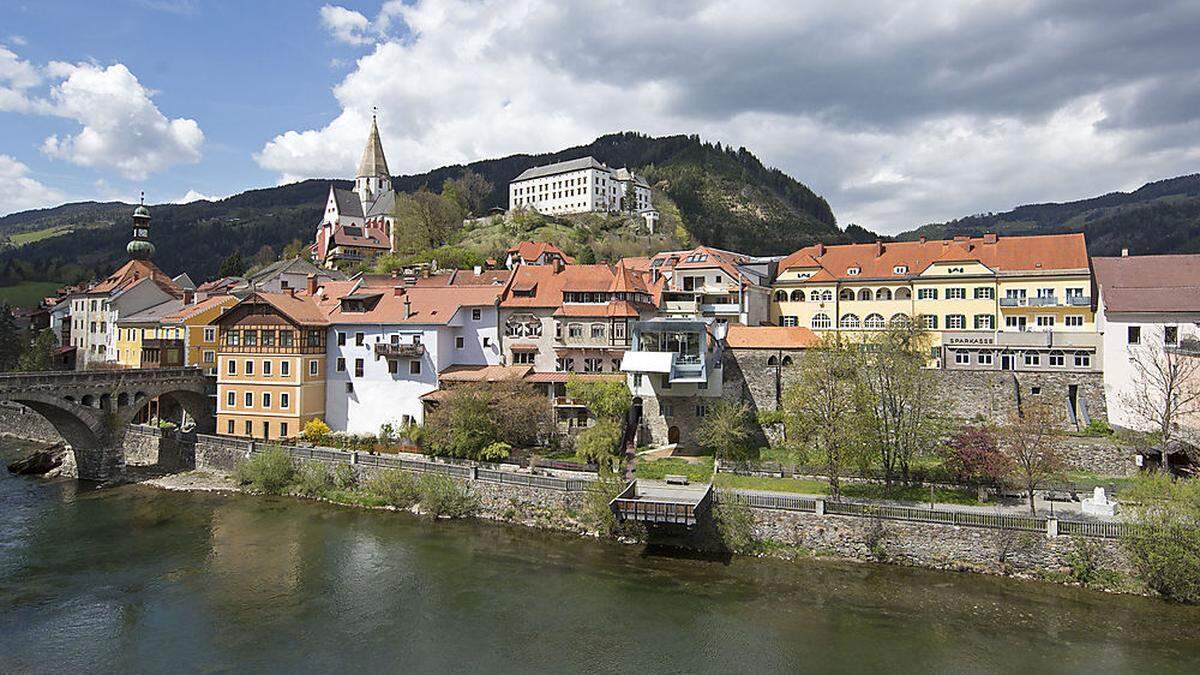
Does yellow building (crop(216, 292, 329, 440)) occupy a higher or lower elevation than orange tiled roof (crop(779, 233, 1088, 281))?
lower

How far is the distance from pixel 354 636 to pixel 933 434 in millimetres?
26241

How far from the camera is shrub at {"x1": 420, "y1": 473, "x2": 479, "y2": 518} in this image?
106 ft

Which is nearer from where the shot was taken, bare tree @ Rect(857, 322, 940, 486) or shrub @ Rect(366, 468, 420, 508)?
bare tree @ Rect(857, 322, 940, 486)

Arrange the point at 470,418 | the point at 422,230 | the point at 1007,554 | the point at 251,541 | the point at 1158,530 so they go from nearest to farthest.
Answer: the point at 1158,530 → the point at 1007,554 → the point at 251,541 → the point at 470,418 → the point at 422,230

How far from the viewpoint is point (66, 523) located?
32.2m

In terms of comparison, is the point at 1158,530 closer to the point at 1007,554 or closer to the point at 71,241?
the point at 1007,554

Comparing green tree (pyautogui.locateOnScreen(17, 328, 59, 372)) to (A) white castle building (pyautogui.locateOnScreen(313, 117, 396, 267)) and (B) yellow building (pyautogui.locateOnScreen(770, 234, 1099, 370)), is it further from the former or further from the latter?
(B) yellow building (pyautogui.locateOnScreen(770, 234, 1099, 370))

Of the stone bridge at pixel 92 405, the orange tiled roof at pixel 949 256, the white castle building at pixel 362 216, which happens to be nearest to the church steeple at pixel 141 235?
the white castle building at pixel 362 216

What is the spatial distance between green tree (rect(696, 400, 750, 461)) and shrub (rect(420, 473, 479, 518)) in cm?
1238

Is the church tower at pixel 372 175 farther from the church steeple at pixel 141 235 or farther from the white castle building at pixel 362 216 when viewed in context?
the church steeple at pixel 141 235

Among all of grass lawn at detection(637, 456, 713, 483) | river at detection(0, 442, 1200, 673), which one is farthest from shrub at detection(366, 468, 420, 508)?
grass lawn at detection(637, 456, 713, 483)

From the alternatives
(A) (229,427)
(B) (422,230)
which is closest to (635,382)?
(A) (229,427)

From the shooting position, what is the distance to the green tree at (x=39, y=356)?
6156 centimetres

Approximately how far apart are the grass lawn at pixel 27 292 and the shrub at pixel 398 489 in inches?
4099
